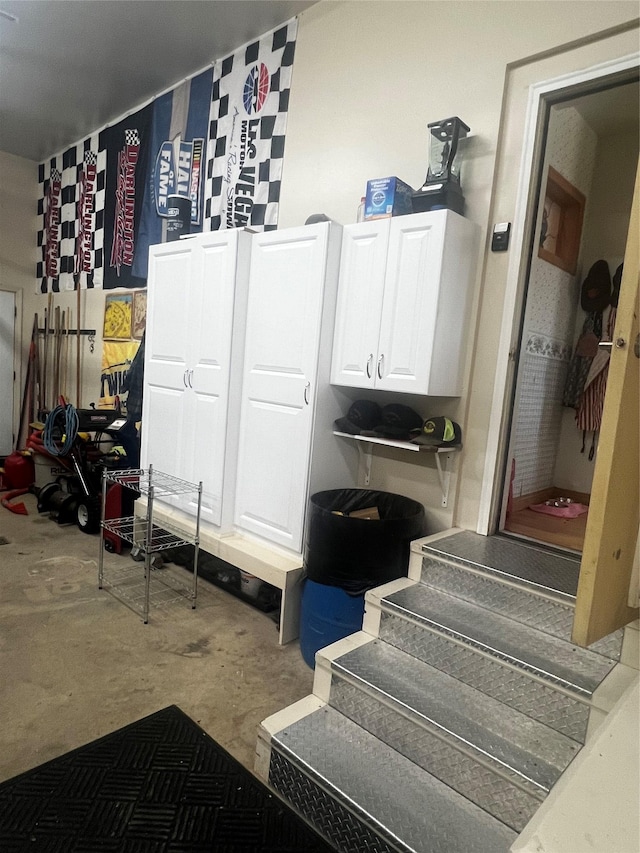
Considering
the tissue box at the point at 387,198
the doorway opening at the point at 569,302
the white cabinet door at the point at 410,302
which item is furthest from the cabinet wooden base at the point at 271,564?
the tissue box at the point at 387,198

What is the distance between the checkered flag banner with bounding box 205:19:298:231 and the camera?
11.5ft

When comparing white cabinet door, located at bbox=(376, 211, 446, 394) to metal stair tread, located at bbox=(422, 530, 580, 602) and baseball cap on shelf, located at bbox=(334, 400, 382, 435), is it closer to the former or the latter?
baseball cap on shelf, located at bbox=(334, 400, 382, 435)

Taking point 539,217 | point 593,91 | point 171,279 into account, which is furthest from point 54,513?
point 593,91

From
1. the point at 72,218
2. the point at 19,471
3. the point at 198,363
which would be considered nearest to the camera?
the point at 198,363

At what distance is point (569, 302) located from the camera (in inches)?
143

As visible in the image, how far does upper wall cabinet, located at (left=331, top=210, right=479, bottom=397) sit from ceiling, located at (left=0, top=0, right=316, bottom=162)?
75.7 inches

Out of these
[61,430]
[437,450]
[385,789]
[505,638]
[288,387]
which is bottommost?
[385,789]

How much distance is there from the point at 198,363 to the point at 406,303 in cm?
139

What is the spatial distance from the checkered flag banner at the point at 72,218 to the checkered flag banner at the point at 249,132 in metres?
1.95

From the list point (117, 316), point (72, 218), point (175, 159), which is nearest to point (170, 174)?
point (175, 159)

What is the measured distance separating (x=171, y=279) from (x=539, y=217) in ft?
7.30

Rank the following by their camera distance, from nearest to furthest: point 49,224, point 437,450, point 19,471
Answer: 1. point 437,450
2. point 19,471
3. point 49,224

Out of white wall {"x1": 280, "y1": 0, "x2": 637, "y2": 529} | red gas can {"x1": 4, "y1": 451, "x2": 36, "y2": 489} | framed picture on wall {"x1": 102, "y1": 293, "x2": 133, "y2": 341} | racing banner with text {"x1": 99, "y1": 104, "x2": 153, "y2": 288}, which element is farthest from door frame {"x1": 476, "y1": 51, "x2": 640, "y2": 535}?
red gas can {"x1": 4, "y1": 451, "x2": 36, "y2": 489}

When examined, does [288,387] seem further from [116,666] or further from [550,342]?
[550,342]
